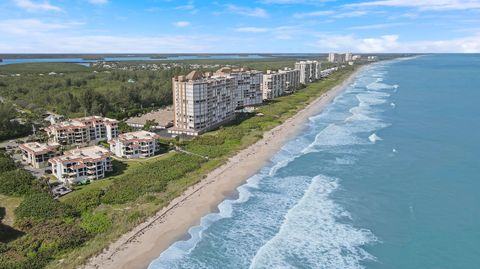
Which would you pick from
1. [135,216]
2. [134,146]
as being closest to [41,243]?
[135,216]

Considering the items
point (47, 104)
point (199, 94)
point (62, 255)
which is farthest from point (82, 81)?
point (62, 255)

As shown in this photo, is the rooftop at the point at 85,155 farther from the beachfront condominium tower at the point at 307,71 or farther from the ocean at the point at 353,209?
the beachfront condominium tower at the point at 307,71

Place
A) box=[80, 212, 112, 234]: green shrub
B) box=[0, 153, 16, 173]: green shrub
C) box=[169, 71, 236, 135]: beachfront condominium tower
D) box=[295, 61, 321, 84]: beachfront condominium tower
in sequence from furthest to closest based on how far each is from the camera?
box=[295, 61, 321, 84]: beachfront condominium tower, box=[169, 71, 236, 135]: beachfront condominium tower, box=[0, 153, 16, 173]: green shrub, box=[80, 212, 112, 234]: green shrub

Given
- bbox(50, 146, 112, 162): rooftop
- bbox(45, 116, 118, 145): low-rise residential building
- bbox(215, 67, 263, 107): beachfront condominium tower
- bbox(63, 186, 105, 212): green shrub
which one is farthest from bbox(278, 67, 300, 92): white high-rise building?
bbox(63, 186, 105, 212): green shrub

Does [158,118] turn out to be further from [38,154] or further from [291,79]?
[291,79]

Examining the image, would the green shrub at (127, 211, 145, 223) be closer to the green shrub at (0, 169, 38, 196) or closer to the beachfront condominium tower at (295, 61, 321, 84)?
the green shrub at (0, 169, 38, 196)

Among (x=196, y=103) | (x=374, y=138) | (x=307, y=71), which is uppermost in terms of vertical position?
(x=307, y=71)
